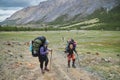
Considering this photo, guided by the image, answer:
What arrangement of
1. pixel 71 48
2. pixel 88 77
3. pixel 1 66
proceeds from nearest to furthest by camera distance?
pixel 88 77 < pixel 71 48 < pixel 1 66

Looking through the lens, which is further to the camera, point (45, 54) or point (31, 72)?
point (31, 72)

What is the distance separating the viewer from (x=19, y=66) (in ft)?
102

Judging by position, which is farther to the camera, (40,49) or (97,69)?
(97,69)

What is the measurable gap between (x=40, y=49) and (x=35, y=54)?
1.71 ft

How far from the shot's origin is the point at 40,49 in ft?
79.8

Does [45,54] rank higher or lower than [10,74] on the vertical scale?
higher

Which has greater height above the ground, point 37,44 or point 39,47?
point 37,44

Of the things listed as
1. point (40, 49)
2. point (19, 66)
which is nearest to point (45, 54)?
point (40, 49)

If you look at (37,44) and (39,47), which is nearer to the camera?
(37,44)

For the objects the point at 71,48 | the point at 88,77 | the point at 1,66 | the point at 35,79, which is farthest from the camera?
the point at 1,66

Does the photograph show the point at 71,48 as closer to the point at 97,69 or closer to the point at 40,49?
the point at 97,69

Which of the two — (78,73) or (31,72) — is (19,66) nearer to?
(31,72)

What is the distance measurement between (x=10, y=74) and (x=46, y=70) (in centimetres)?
288

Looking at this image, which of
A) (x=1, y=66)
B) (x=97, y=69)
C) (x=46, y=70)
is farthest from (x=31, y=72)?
(x=97, y=69)
